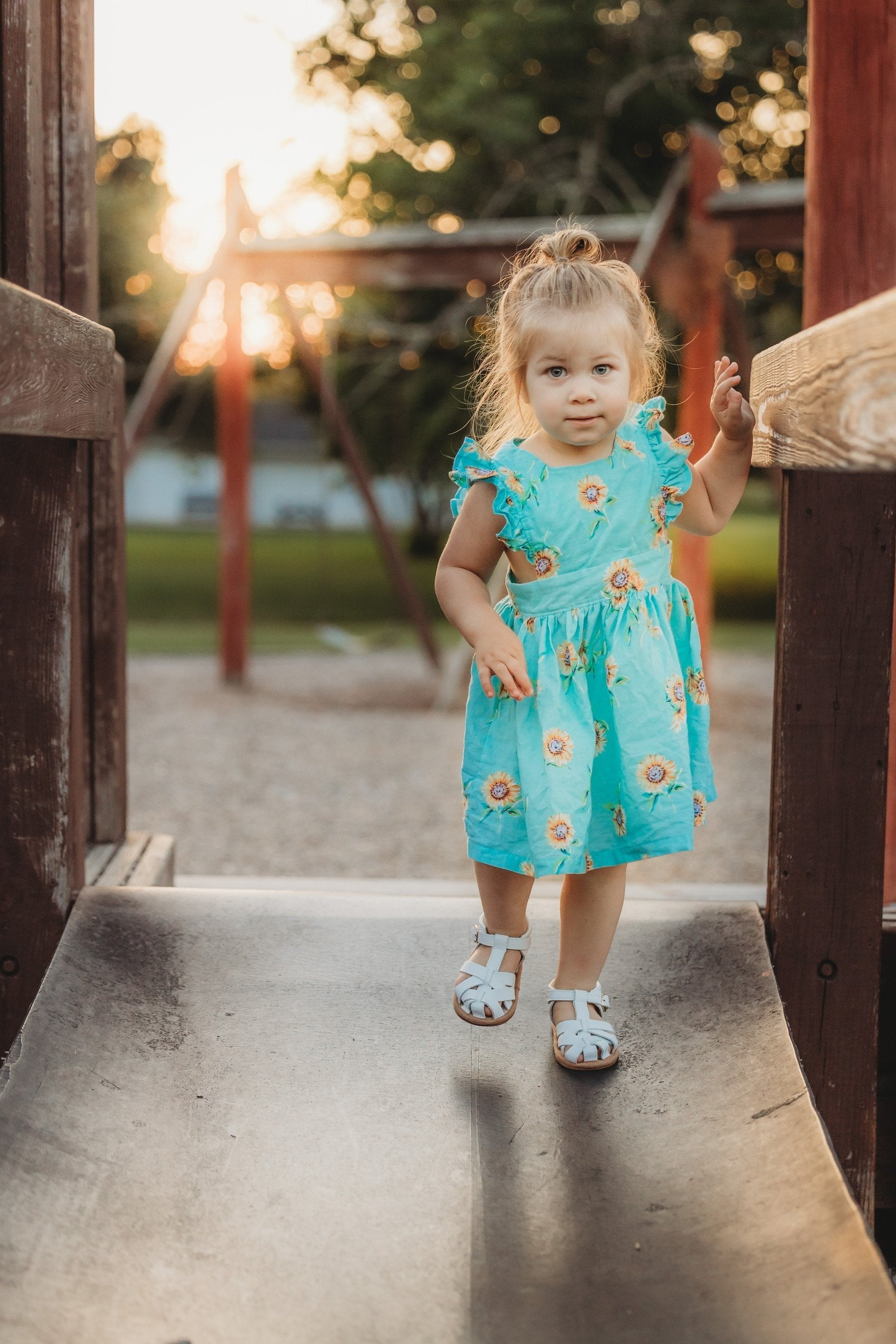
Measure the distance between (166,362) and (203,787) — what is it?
2.65 m

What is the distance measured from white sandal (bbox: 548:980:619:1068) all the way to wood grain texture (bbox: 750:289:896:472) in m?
0.83

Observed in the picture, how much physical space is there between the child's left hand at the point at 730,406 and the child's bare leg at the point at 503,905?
0.75 meters

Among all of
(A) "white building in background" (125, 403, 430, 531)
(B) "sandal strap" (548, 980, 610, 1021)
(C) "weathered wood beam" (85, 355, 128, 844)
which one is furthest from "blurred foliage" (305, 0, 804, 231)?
(A) "white building in background" (125, 403, 430, 531)

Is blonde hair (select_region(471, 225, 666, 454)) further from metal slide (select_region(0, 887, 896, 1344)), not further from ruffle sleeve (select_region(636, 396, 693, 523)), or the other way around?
metal slide (select_region(0, 887, 896, 1344))

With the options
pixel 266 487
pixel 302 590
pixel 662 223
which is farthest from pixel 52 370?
pixel 266 487

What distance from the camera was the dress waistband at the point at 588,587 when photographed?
194 cm

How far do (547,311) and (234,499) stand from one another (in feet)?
19.9

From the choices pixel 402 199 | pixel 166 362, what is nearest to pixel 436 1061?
pixel 166 362

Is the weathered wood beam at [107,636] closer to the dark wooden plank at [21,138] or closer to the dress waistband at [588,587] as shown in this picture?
the dark wooden plank at [21,138]

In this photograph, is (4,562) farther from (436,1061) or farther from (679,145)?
(679,145)

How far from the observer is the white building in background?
36.0 m

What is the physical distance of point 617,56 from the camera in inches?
493

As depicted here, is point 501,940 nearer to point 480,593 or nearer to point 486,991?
point 486,991

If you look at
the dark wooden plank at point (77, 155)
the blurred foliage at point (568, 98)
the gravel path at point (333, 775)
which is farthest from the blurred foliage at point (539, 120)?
the dark wooden plank at point (77, 155)
